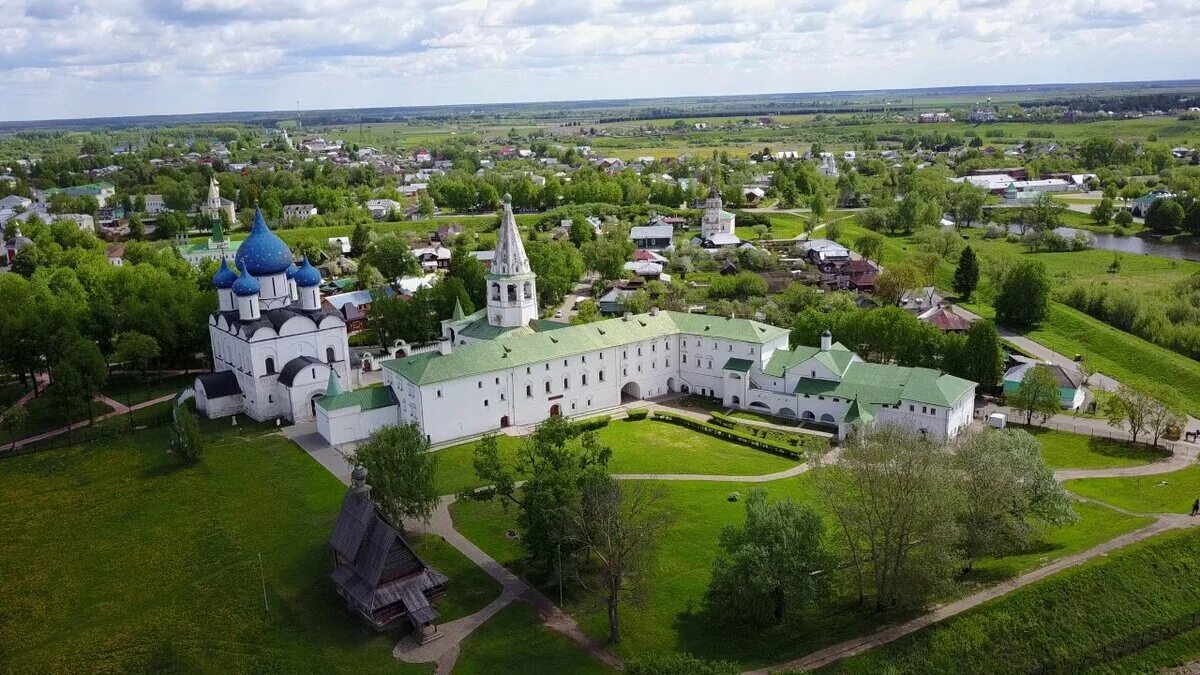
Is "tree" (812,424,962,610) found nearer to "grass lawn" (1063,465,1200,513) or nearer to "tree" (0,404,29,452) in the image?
"grass lawn" (1063,465,1200,513)

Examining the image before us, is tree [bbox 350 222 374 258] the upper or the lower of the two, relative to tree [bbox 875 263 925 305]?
upper

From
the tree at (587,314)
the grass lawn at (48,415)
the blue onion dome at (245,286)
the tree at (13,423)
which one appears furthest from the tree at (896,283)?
the tree at (13,423)

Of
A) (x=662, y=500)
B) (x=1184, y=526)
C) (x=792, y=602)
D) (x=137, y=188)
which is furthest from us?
(x=137, y=188)

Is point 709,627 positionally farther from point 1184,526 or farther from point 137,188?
point 137,188

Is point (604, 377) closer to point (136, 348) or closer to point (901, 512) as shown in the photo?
point (901, 512)

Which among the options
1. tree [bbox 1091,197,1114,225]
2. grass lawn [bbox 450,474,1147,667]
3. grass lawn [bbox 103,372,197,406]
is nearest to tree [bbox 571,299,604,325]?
grass lawn [bbox 450,474,1147,667]

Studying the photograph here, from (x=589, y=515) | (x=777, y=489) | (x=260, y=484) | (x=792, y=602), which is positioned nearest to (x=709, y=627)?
(x=792, y=602)

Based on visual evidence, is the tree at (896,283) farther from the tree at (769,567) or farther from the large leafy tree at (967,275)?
the tree at (769,567)
